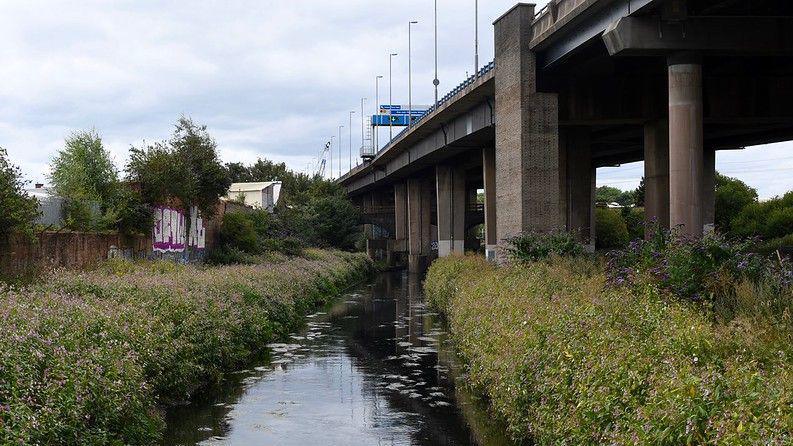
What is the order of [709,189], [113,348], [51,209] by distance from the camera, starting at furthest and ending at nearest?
1. [709,189]
2. [51,209]
3. [113,348]

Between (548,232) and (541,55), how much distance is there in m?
6.35

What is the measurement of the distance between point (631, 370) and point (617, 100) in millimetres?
29015

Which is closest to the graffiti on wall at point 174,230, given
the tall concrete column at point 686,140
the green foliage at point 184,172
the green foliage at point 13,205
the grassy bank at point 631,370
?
the green foliage at point 184,172

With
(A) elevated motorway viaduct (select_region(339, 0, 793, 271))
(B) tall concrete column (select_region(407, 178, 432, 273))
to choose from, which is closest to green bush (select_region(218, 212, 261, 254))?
(A) elevated motorway viaduct (select_region(339, 0, 793, 271))

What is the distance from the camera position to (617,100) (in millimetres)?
37062

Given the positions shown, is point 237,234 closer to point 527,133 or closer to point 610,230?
point 527,133

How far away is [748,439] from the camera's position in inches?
264

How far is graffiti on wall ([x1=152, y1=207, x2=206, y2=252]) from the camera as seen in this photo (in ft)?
112

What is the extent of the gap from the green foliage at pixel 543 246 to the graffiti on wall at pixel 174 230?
485 inches

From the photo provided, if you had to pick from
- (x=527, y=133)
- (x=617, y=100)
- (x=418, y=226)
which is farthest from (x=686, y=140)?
(x=418, y=226)

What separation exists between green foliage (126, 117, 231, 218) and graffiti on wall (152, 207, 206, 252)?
1.52 feet

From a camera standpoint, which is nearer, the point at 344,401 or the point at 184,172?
the point at 344,401

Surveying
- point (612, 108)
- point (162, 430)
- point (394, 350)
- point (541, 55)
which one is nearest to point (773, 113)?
point (612, 108)

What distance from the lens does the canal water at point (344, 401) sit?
50.1ft
